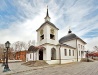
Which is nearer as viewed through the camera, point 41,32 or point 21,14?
point 21,14

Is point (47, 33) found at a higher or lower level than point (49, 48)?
higher

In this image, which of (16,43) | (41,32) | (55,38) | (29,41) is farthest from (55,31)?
(16,43)

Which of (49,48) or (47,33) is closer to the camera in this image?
(49,48)

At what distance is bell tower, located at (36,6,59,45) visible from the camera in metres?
21.7

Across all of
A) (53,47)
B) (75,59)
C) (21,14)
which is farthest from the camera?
(75,59)

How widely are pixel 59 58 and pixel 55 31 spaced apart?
5.54m

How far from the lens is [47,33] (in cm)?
2164

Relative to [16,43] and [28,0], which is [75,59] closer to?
[28,0]

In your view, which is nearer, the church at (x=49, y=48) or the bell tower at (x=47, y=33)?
the church at (x=49, y=48)

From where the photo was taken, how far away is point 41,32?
23812mm

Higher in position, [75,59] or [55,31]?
[55,31]

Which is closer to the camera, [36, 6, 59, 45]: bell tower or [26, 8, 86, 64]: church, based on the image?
[26, 8, 86, 64]: church

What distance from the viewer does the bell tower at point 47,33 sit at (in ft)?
71.3

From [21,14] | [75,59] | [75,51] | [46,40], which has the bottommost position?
[75,59]
